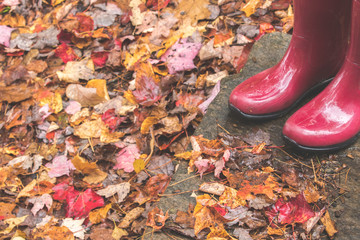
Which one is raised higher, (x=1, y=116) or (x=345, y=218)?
(x=345, y=218)

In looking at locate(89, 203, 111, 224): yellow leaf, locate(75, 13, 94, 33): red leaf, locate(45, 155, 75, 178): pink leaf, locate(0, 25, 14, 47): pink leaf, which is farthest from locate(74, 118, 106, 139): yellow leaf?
locate(0, 25, 14, 47): pink leaf

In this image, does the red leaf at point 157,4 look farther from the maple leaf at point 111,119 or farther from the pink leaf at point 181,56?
the maple leaf at point 111,119

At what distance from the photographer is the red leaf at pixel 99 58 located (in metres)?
2.37

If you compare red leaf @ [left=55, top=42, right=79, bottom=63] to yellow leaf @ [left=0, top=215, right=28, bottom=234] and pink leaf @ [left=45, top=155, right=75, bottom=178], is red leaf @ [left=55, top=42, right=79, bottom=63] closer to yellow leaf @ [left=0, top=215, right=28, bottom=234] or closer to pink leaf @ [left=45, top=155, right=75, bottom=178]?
pink leaf @ [left=45, top=155, right=75, bottom=178]

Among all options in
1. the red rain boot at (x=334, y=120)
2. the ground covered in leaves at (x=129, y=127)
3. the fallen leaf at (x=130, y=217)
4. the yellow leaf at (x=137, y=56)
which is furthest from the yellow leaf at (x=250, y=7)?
the fallen leaf at (x=130, y=217)

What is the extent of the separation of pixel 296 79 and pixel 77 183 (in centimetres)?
121

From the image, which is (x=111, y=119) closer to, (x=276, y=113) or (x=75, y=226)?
(x=75, y=226)

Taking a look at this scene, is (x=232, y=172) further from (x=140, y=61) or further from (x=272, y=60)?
(x=140, y=61)

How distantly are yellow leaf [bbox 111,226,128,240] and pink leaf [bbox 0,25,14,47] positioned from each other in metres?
1.93

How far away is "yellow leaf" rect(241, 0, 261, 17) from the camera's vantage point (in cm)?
234

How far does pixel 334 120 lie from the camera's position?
133cm

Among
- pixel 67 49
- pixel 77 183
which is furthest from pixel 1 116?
pixel 77 183

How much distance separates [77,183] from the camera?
1742mm

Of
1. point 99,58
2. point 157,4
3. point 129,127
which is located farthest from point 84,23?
point 129,127
